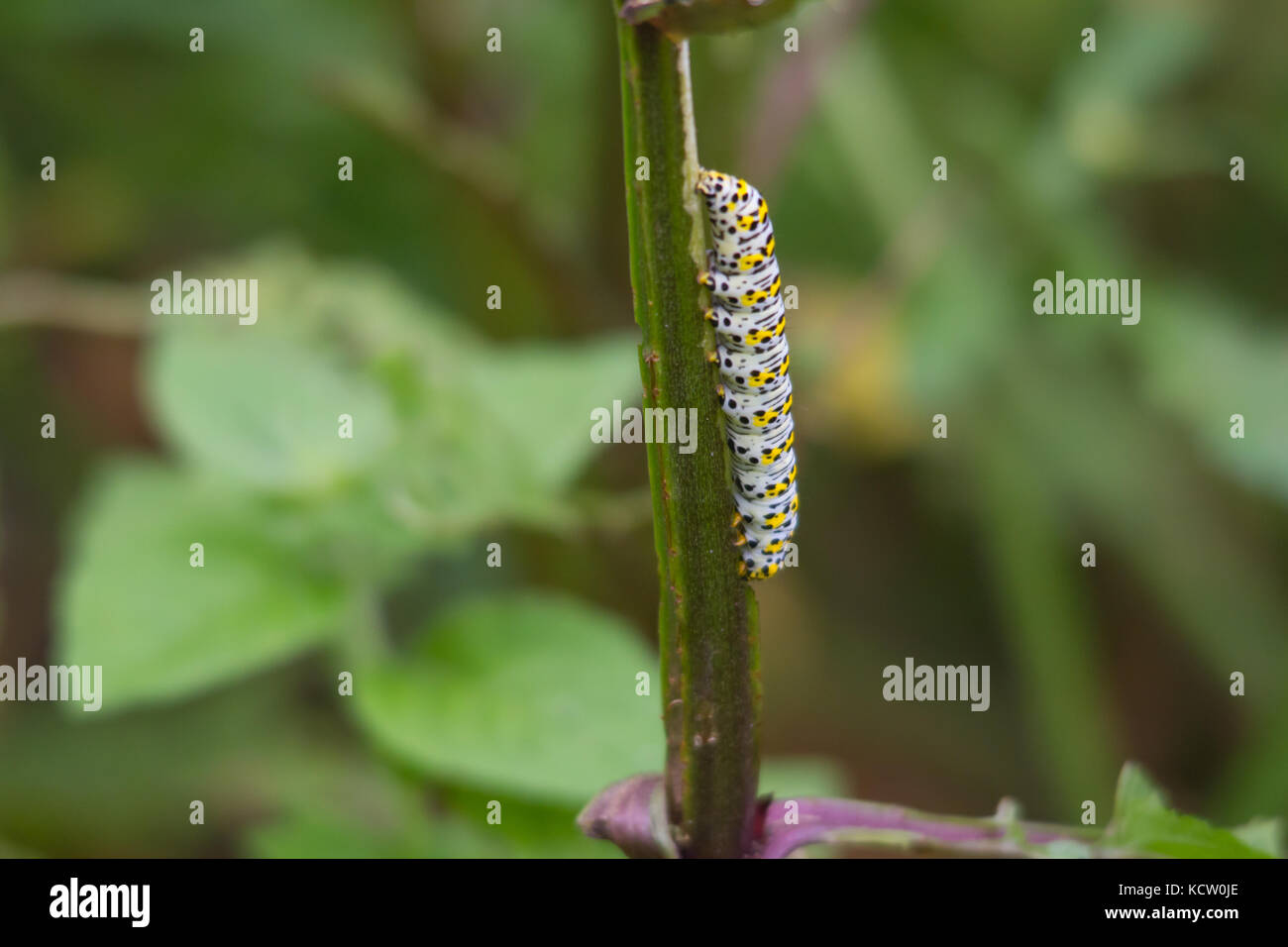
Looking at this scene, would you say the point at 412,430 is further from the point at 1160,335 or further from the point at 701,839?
the point at 1160,335

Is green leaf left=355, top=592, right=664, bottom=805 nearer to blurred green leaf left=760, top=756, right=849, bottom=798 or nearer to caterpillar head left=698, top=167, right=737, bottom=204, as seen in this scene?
blurred green leaf left=760, top=756, right=849, bottom=798

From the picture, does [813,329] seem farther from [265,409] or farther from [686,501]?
[686,501]

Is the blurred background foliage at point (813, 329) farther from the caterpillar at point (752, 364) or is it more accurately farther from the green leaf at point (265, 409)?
the caterpillar at point (752, 364)

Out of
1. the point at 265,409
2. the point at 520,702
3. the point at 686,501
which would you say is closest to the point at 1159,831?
the point at 686,501

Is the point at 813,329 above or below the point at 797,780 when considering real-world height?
above

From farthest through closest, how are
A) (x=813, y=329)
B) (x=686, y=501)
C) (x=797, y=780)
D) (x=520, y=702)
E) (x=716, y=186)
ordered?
(x=813, y=329)
(x=797, y=780)
(x=520, y=702)
(x=716, y=186)
(x=686, y=501)

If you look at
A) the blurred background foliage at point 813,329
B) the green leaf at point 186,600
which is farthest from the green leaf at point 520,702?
the blurred background foliage at point 813,329
